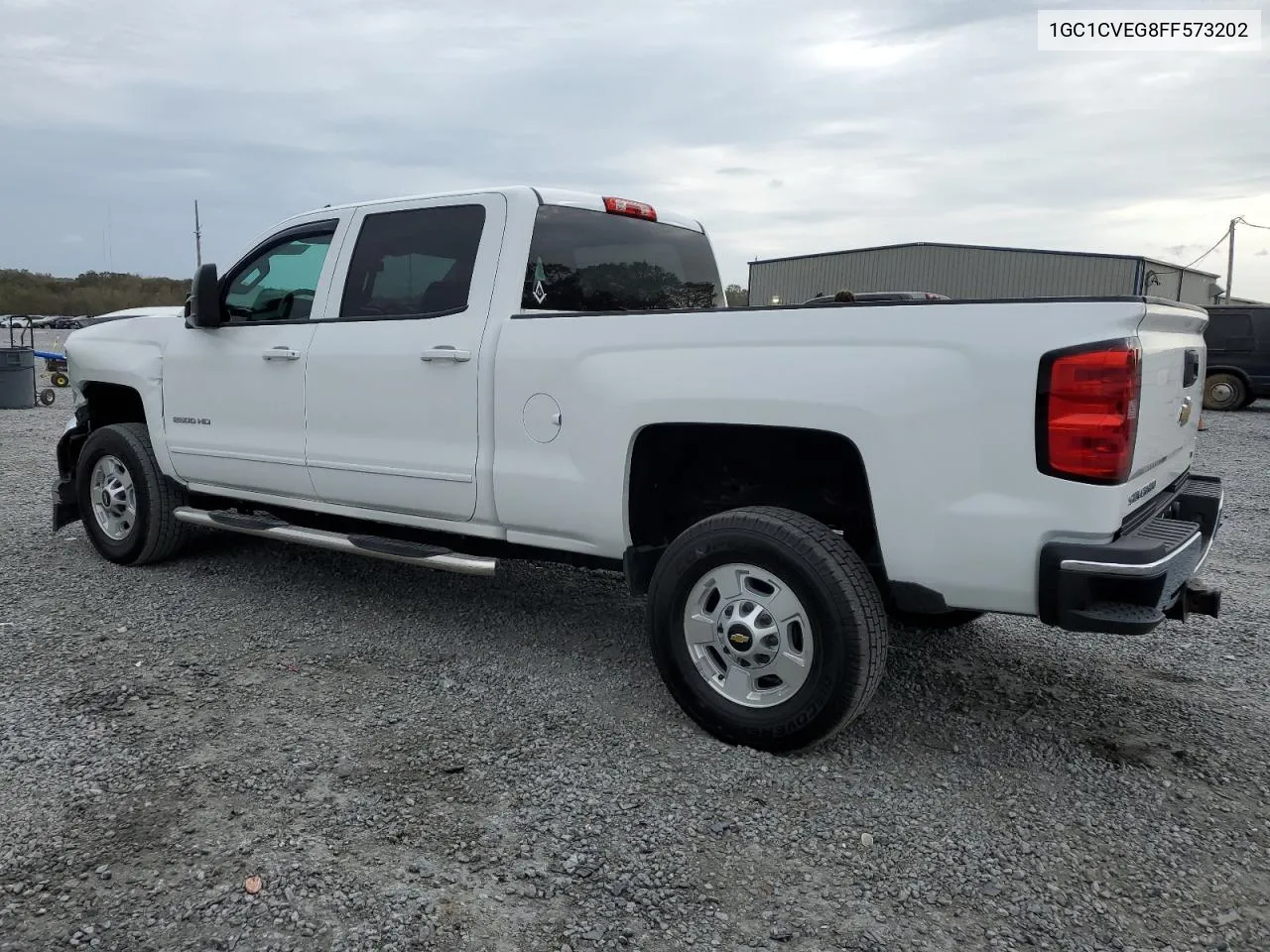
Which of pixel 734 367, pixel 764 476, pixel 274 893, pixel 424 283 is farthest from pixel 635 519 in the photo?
pixel 274 893

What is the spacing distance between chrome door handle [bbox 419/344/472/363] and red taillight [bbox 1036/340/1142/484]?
2.24m

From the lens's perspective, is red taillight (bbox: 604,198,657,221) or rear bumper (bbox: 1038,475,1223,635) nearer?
rear bumper (bbox: 1038,475,1223,635)

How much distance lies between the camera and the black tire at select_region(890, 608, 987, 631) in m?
4.56

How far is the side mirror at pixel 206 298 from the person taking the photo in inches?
195

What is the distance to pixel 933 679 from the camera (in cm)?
418

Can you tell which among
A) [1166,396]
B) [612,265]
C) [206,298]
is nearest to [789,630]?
[1166,396]

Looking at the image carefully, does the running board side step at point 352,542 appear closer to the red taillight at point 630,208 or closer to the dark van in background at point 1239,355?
the red taillight at point 630,208

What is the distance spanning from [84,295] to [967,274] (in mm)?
53390

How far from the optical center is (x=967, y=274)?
34.8 metres

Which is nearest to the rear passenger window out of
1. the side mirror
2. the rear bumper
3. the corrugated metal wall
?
the side mirror

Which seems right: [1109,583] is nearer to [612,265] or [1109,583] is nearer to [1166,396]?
[1166,396]

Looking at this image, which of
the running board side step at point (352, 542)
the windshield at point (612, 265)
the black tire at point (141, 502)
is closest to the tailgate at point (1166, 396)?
the windshield at point (612, 265)

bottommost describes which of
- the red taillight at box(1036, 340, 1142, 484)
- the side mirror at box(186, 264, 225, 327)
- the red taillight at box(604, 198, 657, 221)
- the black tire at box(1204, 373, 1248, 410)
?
the black tire at box(1204, 373, 1248, 410)

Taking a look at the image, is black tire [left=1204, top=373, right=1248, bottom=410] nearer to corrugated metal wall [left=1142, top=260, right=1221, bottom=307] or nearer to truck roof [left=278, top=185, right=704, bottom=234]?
corrugated metal wall [left=1142, top=260, right=1221, bottom=307]
